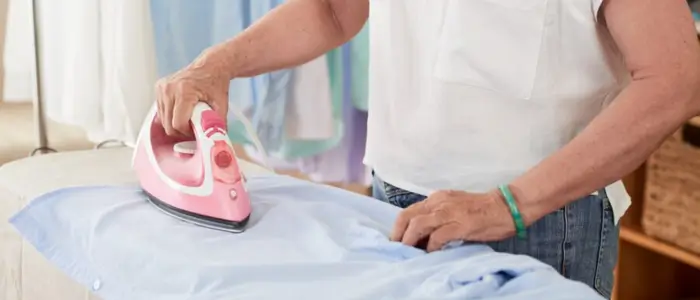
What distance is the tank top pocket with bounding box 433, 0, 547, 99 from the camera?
3.21ft

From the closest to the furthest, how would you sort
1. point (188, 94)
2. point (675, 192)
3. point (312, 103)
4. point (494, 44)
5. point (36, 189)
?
point (494, 44) < point (188, 94) < point (36, 189) < point (312, 103) < point (675, 192)

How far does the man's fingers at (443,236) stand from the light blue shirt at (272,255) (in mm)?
14

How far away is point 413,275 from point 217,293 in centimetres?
17

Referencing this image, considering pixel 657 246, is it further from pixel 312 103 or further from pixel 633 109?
pixel 633 109

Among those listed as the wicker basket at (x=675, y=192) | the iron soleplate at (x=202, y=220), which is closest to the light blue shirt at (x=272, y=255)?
the iron soleplate at (x=202, y=220)

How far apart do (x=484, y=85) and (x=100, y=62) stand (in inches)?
35.5

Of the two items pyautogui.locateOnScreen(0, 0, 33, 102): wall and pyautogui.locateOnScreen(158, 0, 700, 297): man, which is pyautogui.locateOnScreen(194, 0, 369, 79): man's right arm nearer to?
pyautogui.locateOnScreen(158, 0, 700, 297): man

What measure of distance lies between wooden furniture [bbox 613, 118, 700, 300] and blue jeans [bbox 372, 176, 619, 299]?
1.04m

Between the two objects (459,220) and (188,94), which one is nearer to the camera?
(459,220)

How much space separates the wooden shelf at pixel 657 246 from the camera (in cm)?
197

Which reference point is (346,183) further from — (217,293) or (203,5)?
(217,293)

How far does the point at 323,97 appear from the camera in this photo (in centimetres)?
183

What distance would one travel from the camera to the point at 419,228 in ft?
3.04

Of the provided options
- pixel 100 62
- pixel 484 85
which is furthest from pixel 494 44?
pixel 100 62
